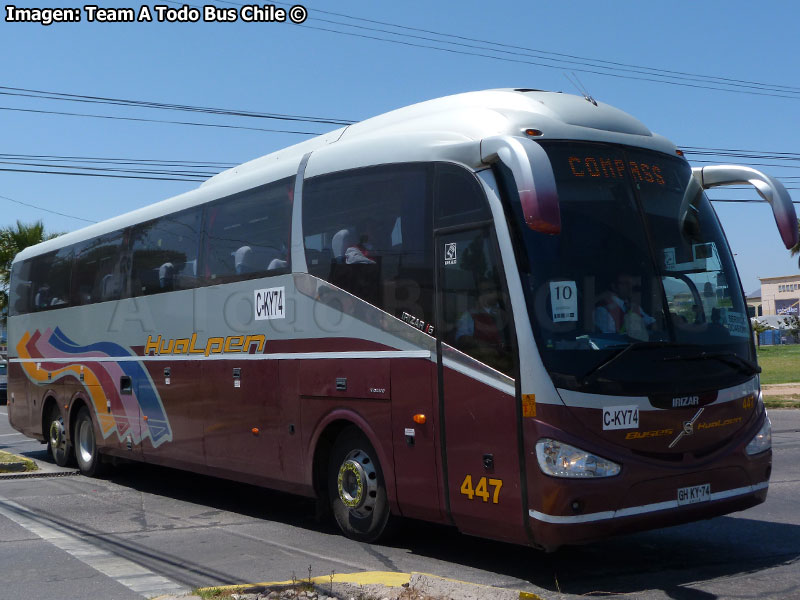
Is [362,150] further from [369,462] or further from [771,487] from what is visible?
[771,487]

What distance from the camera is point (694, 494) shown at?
22.2 ft

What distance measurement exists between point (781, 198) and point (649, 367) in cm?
206

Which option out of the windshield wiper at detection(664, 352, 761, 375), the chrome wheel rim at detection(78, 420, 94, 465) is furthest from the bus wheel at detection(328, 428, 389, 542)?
the chrome wheel rim at detection(78, 420, 94, 465)

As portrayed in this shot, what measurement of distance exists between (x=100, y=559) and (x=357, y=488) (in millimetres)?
2278

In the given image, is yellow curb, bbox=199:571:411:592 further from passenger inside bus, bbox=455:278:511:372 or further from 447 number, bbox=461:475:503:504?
passenger inside bus, bbox=455:278:511:372

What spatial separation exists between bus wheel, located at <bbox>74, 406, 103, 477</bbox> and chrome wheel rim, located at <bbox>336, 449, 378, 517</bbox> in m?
6.95

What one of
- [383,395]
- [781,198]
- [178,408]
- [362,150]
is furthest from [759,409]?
[178,408]

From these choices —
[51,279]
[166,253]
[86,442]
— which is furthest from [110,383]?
[51,279]

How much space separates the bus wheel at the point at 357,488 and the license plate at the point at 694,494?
2.57 meters

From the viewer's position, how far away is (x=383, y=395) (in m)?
7.91

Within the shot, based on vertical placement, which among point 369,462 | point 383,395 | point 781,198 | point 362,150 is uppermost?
point 362,150

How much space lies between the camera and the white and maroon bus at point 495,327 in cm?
647

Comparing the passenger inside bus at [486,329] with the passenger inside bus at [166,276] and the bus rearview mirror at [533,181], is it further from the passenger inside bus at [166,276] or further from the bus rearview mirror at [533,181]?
the passenger inside bus at [166,276]

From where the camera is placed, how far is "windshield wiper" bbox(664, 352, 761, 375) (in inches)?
273
